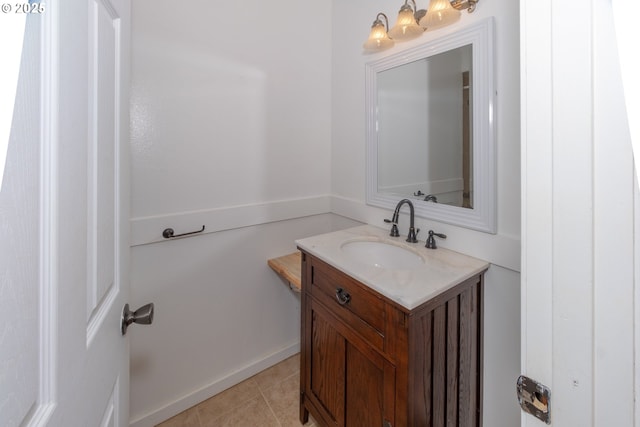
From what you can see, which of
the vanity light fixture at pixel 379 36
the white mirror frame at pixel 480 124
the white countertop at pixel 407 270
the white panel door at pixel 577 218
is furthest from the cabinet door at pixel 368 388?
the vanity light fixture at pixel 379 36

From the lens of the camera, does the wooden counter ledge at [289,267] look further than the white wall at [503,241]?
Yes

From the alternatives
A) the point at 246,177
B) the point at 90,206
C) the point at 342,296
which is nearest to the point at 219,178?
the point at 246,177

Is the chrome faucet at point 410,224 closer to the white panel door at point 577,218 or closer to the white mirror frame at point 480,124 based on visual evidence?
the white mirror frame at point 480,124

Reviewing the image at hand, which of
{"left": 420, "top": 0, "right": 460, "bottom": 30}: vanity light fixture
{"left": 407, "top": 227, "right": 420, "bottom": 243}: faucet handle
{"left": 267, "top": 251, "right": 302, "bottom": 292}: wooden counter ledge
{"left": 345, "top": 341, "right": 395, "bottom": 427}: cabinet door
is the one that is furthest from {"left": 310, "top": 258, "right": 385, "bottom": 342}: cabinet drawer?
{"left": 420, "top": 0, "right": 460, "bottom": 30}: vanity light fixture

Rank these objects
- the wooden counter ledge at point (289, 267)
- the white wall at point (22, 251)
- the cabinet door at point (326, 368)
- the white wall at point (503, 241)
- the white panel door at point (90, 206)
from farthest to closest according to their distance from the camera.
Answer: the wooden counter ledge at point (289, 267) < the cabinet door at point (326, 368) < the white wall at point (503, 241) < the white panel door at point (90, 206) < the white wall at point (22, 251)

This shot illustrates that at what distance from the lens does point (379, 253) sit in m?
1.44

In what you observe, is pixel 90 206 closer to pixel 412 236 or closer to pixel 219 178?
pixel 219 178

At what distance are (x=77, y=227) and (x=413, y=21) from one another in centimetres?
154

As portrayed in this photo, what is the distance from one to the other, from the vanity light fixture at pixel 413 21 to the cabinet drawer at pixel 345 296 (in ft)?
3.89

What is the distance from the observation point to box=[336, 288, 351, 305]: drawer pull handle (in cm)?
109

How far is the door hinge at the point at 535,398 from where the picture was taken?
42cm

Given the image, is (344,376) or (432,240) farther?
(432,240)

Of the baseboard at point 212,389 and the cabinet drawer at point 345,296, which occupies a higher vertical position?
the cabinet drawer at point 345,296

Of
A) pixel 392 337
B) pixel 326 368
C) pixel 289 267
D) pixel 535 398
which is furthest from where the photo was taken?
pixel 289 267
